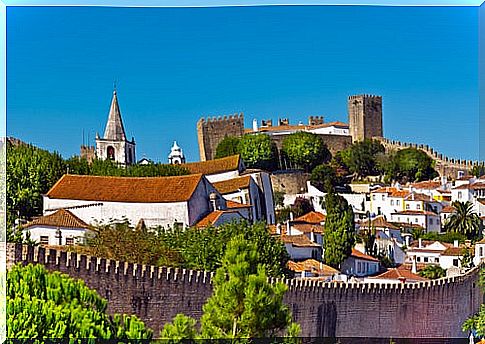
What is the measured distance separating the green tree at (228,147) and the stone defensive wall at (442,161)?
0.78m

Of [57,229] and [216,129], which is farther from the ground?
[216,129]

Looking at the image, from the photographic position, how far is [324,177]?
742 cm

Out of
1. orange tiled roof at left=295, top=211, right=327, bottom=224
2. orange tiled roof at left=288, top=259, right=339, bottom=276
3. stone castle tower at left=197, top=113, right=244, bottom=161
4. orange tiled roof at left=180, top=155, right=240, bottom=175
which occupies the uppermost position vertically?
stone castle tower at left=197, top=113, right=244, bottom=161

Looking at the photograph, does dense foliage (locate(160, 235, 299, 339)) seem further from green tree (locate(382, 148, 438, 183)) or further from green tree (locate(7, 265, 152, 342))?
green tree (locate(382, 148, 438, 183))

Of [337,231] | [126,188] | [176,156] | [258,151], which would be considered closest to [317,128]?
[258,151]

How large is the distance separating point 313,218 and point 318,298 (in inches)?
19.1

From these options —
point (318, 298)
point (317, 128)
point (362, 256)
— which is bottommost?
point (318, 298)

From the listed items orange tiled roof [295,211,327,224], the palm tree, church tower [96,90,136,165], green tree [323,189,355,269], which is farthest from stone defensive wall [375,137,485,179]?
church tower [96,90,136,165]

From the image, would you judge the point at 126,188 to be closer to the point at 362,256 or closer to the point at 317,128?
the point at 317,128

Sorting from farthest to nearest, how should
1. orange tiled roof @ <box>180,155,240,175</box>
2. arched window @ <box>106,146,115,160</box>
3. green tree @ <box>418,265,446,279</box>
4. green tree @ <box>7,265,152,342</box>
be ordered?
green tree @ <box>418,265,446,279</box> → orange tiled roof @ <box>180,155,240,175</box> → arched window @ <box>106,146,115,160</box> → green tree @ <box>7,265,152,342</box>

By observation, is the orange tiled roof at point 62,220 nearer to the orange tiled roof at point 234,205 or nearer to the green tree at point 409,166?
the orange tiled roof at point 234,205

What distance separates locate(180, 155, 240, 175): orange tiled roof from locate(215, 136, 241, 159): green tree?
25mm

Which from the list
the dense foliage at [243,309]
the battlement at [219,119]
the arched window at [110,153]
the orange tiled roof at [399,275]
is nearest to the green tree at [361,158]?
the orange tiled roof at [399,275]

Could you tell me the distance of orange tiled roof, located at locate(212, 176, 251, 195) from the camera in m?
6.94
